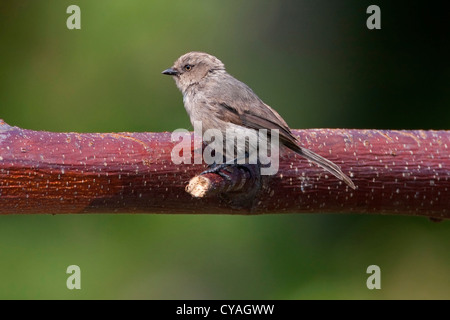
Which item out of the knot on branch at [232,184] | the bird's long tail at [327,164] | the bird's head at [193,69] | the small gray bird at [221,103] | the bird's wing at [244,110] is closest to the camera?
the knot on branch at [232,184]

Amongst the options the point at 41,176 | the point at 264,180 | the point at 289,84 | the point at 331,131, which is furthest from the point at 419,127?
the point at 41,176

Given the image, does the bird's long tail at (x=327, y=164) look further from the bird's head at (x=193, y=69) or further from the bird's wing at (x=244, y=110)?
the bird's head at (x=193, y=69)

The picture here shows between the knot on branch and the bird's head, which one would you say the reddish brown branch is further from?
the bird's head

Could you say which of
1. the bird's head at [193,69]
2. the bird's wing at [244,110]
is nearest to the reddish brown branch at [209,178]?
the bird's wing at [244,110]

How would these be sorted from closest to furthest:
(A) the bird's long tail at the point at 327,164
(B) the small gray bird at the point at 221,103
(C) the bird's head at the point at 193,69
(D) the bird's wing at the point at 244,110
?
(A) the bird's long tail at the point at 327,164, (B) the small gray bird at the point at 221,103, (D) the bird's wing at the point at 244,110, (C) the bird's head at the point at 193,69

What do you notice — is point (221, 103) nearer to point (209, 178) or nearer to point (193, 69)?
point (193, 69)

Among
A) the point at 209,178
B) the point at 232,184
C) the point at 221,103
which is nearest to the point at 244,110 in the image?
the point at 221,103
